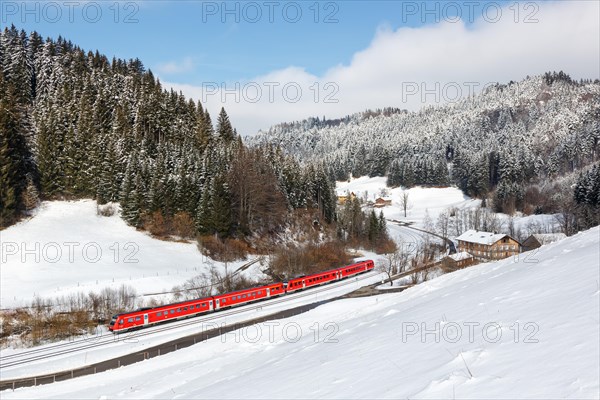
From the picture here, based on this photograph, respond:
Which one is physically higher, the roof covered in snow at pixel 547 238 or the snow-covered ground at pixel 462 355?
the snow-covered ground at pixel 462 355

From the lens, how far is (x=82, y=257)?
5016 centimetres

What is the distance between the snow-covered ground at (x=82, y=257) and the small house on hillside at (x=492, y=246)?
128 ft

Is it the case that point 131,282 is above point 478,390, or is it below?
below

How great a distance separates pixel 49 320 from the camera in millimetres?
39625

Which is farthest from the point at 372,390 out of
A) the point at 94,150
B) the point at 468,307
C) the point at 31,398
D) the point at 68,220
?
the point at 94,150

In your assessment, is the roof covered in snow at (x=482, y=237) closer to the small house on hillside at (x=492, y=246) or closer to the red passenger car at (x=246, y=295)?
the small house on hillside at (x=492, y=246)

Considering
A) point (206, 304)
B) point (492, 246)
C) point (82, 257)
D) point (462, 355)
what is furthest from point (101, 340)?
point (492, 246)

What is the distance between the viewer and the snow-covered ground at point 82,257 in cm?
4375

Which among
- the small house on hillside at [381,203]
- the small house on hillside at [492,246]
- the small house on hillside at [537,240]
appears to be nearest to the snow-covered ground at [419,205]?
the small house on hillside at [381,203]

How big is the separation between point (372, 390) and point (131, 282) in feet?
141

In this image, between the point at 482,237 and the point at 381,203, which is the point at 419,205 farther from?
the point at 482,237

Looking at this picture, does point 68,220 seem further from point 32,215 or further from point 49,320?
point 49,320

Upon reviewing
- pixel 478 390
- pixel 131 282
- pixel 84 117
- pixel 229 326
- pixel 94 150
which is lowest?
pixel 229 326

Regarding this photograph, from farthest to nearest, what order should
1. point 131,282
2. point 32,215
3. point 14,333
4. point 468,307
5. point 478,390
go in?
point 32,215 → point 131,282 → point 14,333 → point 468,307 → point 478,390
